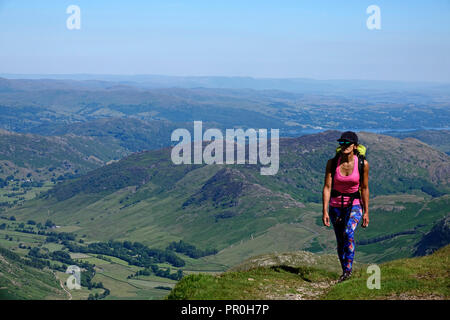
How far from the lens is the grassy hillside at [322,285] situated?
20.1 metres

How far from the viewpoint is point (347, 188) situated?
23062 millimetres

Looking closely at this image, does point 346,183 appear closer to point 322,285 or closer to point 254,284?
point 322,285

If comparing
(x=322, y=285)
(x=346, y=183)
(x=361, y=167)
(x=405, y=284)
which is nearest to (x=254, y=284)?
(x=322, y=285)

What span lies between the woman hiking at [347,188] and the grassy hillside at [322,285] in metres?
2.72

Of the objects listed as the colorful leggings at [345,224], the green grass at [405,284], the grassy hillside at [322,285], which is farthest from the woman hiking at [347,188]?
the grassy hillside at [322,285]

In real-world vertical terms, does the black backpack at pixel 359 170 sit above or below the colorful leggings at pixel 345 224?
above

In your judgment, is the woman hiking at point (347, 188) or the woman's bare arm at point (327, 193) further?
the woman's bare arm at point (327, 193)

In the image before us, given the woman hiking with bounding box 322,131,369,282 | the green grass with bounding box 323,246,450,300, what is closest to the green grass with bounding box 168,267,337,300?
the green grass with bounding box 323,246,450,300

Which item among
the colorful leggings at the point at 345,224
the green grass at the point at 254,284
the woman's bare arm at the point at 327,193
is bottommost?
the green grass at the point at 254,284

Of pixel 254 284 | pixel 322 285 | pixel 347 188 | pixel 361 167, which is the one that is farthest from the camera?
pixel 322 285

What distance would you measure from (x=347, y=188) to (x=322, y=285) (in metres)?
5.32

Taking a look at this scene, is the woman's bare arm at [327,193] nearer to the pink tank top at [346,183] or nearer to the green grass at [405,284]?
the pink tank top at [346,183]
